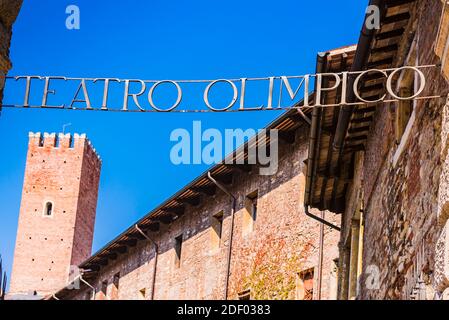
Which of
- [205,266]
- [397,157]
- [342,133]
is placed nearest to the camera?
[397,157]

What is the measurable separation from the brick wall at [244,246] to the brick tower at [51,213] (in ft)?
73.7

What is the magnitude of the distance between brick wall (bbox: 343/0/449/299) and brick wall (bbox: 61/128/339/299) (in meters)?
7.08

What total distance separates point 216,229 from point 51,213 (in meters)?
29.4

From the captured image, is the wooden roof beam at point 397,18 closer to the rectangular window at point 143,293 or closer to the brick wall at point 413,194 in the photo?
the brick wall at point 413,194

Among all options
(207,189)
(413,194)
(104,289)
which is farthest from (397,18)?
(104,289)

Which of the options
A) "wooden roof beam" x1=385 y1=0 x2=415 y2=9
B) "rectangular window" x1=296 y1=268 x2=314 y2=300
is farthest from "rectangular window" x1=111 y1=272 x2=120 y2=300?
"wooden roof beam" x1=385 y1=0 x2=415 y2=9

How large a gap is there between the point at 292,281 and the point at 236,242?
3.41 m

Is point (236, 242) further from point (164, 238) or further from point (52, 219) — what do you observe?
point (52, 219)

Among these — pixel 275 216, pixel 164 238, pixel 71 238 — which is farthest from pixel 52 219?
pixel 275 216

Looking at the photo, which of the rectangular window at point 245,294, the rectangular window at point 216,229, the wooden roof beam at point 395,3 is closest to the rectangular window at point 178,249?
the rectangular window at point 216,229

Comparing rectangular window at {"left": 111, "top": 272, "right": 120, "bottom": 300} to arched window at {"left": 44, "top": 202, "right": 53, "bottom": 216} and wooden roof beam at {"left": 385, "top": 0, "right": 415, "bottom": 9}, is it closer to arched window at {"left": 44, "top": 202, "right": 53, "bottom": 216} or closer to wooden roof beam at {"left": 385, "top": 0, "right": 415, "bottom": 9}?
wooden roof beam at {"left": 385, "top": 0, "right": 415, "bottom": 9}

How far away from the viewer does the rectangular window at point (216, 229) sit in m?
22.6

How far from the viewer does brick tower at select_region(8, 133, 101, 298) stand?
49656mm

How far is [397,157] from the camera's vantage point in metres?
8.15
